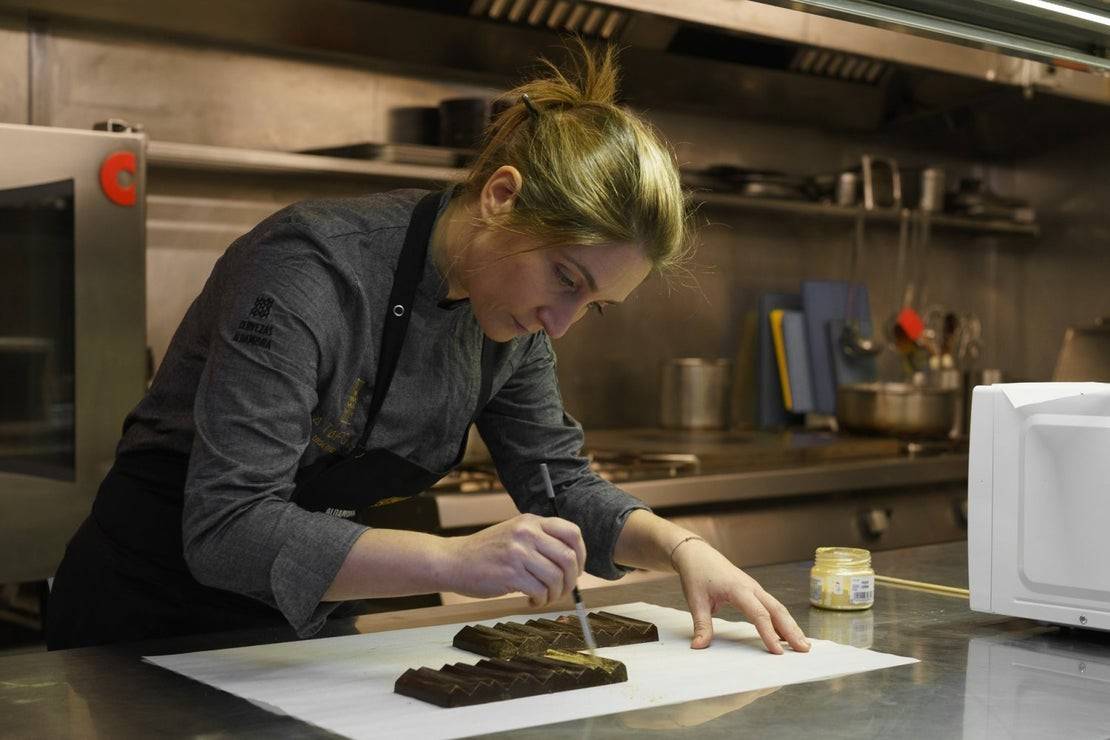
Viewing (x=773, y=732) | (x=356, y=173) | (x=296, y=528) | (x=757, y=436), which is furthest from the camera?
(x=757, y=436)

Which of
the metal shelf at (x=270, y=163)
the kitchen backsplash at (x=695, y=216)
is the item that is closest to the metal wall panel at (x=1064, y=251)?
the kitchen backsplash at (x=695, y=216)

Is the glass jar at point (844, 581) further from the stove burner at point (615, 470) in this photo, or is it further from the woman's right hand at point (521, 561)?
the stove burner at point (615, 470)

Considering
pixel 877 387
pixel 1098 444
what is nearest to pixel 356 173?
pixel 877 387

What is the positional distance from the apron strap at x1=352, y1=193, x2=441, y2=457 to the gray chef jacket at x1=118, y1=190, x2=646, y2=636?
0.01 metres

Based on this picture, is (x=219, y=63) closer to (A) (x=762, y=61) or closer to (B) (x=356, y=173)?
(B) (x=356, y=173)

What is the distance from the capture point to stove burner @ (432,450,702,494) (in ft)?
8.97

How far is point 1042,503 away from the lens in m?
1.63

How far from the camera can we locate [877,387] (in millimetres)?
3824

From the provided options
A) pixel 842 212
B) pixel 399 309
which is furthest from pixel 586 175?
pixel 842 212

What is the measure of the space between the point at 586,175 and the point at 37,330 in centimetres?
130

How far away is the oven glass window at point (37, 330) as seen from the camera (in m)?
2.33

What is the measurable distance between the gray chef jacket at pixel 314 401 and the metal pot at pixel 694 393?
1.96 meters

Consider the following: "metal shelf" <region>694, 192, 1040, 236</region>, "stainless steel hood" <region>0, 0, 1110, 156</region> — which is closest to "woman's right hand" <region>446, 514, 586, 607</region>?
"stainless steel hood" <region>0, 0, 1110, 156</region>

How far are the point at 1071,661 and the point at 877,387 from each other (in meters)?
2.35
